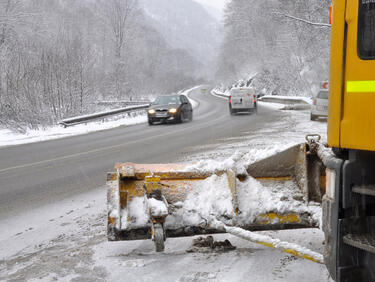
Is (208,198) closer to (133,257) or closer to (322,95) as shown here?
(133,257)

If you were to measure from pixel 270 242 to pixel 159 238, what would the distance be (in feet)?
2.86

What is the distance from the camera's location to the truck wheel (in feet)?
9.97

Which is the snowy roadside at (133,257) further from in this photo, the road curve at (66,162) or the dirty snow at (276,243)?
the road curve at (66,162)

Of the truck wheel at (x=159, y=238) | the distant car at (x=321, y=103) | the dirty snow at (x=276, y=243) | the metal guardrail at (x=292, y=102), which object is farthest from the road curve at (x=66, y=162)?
the metal guardrail at (x=292, y=102)

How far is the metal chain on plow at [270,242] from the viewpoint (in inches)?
111

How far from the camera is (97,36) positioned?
54688mm

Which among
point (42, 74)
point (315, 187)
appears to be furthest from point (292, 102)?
point (315, 187)

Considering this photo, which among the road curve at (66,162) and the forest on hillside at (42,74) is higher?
the forest on hillside at (42,74)

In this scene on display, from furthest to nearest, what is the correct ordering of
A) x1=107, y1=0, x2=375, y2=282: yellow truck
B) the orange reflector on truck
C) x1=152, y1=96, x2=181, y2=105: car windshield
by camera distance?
x1=152, y1=96, x2=181, y2=105: car windshield, x1=107, y1=0, x2=375, y2=282: yellow truck, the orange reflector on truck

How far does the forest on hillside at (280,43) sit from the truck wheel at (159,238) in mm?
21845

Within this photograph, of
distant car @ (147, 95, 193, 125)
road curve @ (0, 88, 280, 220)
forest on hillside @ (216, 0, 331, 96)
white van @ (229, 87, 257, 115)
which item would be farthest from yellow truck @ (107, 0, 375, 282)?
forest on hillside @ (216, 0, 331, 96)

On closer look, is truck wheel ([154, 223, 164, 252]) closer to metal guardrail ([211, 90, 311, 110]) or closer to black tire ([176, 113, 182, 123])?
black tire ([176, 113, 182, 123])

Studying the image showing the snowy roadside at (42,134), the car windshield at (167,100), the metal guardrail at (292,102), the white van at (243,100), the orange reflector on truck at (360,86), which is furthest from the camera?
the metal guardrail at (292,102)

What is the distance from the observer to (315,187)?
3.60m
